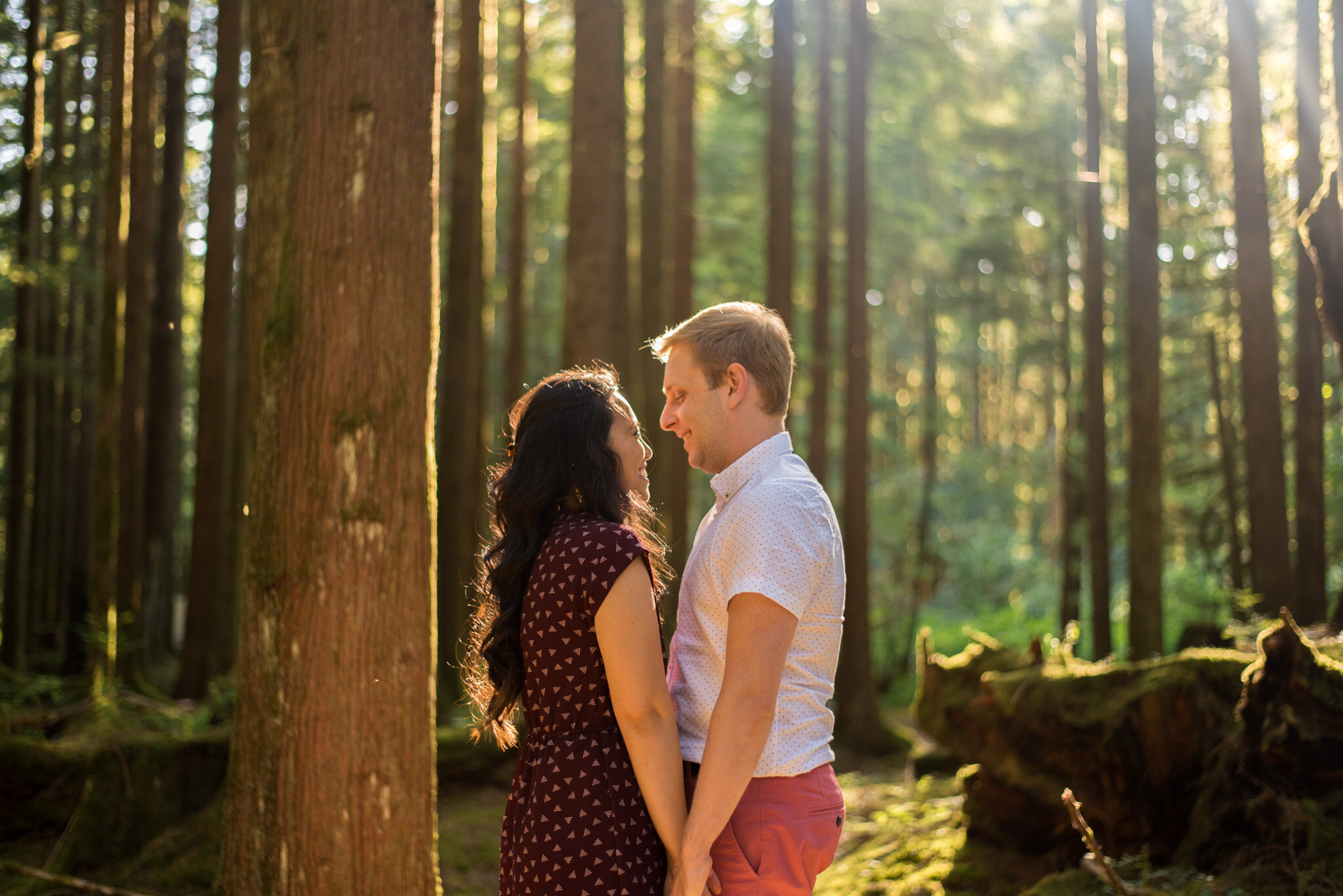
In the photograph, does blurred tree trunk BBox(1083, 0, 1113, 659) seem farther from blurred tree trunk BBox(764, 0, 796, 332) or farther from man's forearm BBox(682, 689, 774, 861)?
man's forearm BBox(682, 689, 774, 861)

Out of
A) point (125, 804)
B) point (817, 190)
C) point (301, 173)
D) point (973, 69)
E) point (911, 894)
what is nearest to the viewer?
point (301, 173)

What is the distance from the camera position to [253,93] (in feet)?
23.9

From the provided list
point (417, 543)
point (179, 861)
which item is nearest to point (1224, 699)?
point (417, 543)

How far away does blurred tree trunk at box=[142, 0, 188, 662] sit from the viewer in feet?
45.5

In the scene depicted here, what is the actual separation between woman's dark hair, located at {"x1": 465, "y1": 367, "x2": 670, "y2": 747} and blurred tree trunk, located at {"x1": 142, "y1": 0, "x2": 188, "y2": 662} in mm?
12228

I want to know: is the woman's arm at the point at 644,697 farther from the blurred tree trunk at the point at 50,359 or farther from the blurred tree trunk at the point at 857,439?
the blurred tree trunk at the point at 50,359

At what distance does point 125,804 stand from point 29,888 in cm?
104

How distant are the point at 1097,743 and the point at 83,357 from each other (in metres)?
19.5

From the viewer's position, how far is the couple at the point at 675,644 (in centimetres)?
232

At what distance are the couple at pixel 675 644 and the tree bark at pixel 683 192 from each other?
11.3m

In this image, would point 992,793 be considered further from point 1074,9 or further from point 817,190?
point 1074,9

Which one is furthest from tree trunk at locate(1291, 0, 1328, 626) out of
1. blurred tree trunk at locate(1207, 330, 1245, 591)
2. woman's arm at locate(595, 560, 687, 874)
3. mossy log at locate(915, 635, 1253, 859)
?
woman's arm at locate(595, 560, 687, 874)

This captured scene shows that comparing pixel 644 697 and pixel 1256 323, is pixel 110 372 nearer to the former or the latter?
pixel 644 697

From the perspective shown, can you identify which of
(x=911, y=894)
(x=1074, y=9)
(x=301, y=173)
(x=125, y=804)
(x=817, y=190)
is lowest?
(x=911, y=894)
